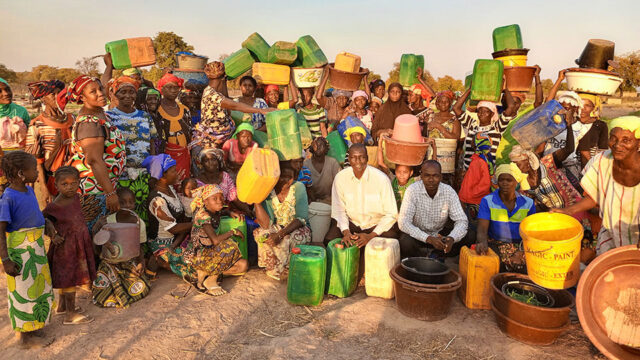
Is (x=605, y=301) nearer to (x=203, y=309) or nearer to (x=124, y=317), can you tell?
(x=203, y=309)

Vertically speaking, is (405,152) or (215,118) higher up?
(215,118)

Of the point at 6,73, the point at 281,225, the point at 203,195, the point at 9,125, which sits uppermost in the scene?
the point at 6,73

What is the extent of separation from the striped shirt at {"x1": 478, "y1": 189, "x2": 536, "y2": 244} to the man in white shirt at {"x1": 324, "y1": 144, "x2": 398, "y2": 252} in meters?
0.95

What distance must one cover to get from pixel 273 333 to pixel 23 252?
2044mm

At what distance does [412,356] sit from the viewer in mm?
3125

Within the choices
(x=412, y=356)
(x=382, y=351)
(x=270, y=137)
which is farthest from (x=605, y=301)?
(x=270, y=137)

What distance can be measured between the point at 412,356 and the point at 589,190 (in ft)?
6.65

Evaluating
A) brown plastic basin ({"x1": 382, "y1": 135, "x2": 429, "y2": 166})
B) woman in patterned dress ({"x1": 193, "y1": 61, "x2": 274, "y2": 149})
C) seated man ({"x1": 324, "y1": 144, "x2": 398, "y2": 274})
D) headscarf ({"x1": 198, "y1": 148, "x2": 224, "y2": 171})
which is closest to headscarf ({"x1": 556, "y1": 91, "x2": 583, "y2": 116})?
brown plastic basin ({"x1": 382, "y1": 135, "x2": 429, "y2": 166})

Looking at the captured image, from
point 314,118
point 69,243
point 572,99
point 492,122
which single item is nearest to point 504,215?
point 492,122

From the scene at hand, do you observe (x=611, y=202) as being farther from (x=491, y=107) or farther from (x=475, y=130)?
(x=475, y=130)

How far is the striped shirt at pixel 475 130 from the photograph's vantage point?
5434 millimetres

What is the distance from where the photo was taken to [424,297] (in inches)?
138

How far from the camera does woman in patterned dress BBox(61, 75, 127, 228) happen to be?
3.56m

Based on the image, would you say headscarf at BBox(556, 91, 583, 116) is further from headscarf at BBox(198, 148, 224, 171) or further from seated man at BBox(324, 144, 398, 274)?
headscarf at BBox(198, 148, 224, 171)
